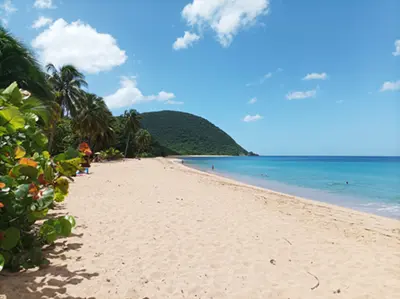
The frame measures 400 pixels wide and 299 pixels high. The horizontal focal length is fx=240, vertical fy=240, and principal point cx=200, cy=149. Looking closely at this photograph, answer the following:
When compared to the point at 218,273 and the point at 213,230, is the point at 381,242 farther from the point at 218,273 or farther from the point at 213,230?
the point at 218,273

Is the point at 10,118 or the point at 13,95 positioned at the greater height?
the point at 13,95

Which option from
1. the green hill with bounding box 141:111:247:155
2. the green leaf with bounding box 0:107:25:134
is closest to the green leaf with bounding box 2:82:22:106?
the green leaf with bounding box 0:107:25:134


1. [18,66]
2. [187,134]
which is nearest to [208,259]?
[18,66]

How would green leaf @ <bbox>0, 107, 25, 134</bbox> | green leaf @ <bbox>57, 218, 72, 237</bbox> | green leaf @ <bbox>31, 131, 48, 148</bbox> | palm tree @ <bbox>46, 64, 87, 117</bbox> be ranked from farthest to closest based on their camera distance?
palm tree @ <bbox>46, 64, 87, 117</bbox>
green leaf @ <bbox>31, 131, 48, 148</bbox>
green leaf @ <bbox>57, 218, 72, 237</bbox>
green leaf @ <bbox>0, 107, 25, 134</bbox>

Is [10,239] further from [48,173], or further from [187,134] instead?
[187,134]

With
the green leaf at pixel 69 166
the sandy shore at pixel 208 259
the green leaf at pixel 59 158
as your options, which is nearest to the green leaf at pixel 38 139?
the green leaf at pixel 59 158

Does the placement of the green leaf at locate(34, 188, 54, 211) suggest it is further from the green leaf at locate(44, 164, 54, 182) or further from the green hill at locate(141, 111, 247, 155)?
the green hill at locate(141, 111, 247, 155)

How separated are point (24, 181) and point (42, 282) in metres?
1.14

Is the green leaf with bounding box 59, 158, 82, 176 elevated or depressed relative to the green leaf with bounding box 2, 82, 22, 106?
depressed

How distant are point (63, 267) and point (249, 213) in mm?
4773

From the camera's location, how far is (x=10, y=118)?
233cm

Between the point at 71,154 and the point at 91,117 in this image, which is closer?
the point at 71,154

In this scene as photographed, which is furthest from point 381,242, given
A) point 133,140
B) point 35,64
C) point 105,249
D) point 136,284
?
point 133,140

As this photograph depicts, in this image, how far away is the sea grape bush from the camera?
8.05 ft
